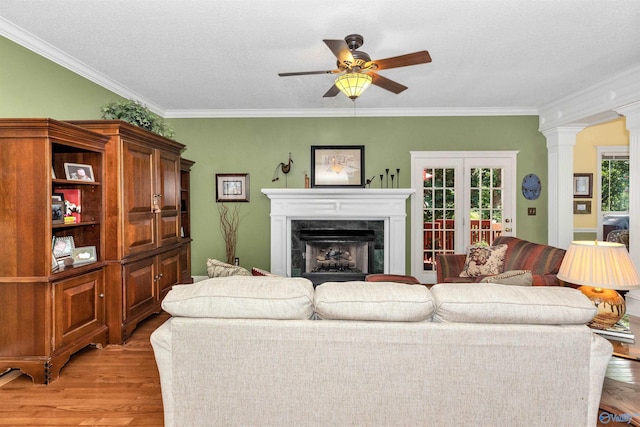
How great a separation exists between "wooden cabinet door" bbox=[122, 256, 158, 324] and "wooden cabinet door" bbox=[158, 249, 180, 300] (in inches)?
4.2

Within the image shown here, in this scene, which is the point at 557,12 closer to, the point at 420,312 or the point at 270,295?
the point at 420,312

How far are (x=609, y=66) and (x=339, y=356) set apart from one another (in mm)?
4230

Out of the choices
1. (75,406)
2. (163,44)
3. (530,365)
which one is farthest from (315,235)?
(530,365)

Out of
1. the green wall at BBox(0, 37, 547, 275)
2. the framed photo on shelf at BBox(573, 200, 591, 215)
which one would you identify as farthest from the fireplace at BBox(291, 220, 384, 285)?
the framed photo on shelf at BBox(573, 200, 591, 215)

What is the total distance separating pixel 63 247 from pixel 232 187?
109 inches

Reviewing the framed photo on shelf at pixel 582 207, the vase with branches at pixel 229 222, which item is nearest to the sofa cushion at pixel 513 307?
the vase with branches at pixel 229 222

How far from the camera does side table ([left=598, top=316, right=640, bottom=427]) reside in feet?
5.33

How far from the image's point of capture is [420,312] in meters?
1.49

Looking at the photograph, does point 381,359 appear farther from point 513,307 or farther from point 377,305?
point 513,307

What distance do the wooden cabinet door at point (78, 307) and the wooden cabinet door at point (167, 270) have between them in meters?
0.76

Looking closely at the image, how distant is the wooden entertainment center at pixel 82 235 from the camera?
243 cm

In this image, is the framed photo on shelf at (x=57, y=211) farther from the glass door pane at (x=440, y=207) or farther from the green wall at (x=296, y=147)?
the glass door pane at (x=440, y=207)

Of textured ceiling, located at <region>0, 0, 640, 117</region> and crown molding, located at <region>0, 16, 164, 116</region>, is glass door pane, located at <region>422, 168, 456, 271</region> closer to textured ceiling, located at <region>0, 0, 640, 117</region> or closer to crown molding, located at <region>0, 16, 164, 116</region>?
textured ceiling, located at <region>0, 0, 640, 117</region>

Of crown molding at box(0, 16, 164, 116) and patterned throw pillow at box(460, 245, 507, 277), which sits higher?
crown molding at box(0, 16, 164, 116)
